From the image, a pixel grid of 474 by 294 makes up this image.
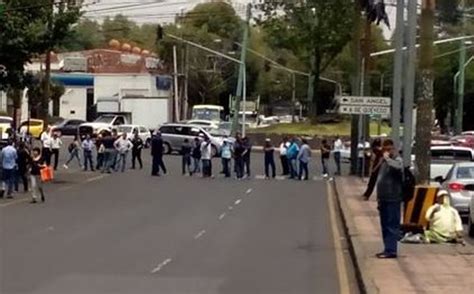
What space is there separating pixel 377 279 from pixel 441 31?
87868 millimetres

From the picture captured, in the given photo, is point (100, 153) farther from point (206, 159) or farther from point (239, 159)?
point (239, 159)

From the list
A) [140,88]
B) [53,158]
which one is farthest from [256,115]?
[53,158]

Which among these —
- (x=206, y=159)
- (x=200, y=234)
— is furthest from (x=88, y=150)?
(x=200, y=234)

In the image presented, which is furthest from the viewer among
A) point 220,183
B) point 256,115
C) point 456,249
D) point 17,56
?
point 256,115

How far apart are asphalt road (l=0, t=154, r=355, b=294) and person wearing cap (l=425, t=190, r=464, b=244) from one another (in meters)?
1.74

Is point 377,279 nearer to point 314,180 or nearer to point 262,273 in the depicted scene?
point 262,273

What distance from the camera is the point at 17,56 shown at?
39844 mm

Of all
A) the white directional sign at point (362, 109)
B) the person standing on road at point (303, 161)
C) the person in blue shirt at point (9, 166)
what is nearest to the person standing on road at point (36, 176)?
the person in blue shirt at point (9, 166)

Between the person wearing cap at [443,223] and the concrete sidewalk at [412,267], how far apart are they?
0.34m

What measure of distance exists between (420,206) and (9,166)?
15.5m

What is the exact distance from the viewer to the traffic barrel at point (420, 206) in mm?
21312

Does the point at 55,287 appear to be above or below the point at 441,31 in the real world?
below

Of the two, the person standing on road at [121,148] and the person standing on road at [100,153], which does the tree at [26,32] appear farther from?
the person standing on road at [121,148]

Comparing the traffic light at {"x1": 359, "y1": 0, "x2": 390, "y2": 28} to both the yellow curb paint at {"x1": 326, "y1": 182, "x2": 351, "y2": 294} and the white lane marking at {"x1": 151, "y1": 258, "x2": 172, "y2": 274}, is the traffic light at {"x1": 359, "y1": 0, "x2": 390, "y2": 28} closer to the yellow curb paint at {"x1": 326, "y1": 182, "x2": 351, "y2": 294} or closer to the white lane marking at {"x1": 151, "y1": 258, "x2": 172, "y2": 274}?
the yellow curb paint at {"x1": 326, "y1": 182, "x2": 351, "y2": 294}
